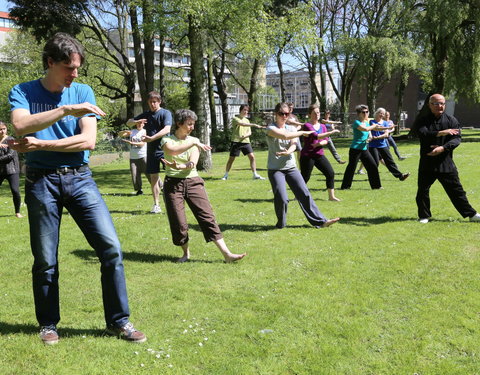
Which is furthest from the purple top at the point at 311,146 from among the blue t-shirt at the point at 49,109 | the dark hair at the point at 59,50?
the dark hair at the point at 59,50

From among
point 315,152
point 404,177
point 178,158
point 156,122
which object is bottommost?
point 404,177

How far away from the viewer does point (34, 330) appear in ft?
13.1

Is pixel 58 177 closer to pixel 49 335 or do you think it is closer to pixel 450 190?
pixel 49 335

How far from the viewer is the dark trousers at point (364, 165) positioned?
35.2 ft

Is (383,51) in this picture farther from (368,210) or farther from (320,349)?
(320,349)

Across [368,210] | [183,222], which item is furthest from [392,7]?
[183,222]

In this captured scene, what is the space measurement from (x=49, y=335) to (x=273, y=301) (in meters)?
2.03

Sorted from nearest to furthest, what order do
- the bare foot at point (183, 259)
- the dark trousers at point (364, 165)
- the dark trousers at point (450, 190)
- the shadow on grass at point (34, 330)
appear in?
the shadow on grass at point (34, 330) → the bare foot at point (183, 259) → the dark trousers at point (450, 190) → the dark trousers at point (364, 165)

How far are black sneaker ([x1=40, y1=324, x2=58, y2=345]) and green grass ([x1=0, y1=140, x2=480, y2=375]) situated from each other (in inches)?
2.2

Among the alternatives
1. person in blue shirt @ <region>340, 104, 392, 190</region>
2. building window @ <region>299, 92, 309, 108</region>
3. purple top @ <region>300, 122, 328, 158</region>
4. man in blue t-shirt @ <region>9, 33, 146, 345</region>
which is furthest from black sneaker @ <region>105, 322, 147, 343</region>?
building window @ <region>299, 92, 309, 108</region>

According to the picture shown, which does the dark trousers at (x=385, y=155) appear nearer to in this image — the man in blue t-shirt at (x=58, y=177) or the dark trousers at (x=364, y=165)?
the dark trousers at (x=364, y=165)

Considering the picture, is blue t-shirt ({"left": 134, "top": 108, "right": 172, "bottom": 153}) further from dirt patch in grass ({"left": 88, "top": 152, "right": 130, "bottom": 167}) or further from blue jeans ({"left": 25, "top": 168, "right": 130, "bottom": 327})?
dirt patch in grass ({"left": 88, "top": 152, "right": 130, "bottom": 167})

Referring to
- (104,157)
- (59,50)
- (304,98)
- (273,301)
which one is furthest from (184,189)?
(304,98)

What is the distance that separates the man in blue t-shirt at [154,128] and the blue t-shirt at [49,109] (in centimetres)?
449
